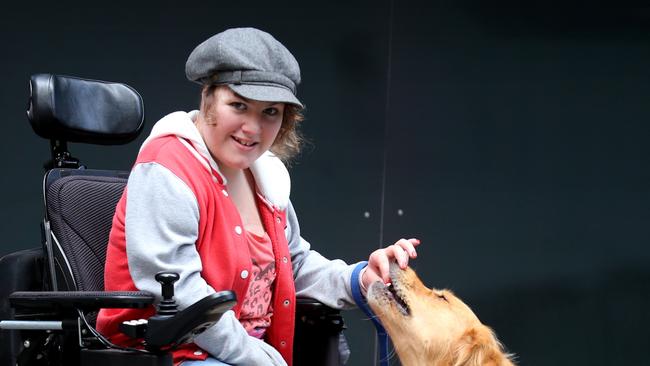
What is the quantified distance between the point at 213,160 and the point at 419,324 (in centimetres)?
70

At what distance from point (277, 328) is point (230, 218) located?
364 mm

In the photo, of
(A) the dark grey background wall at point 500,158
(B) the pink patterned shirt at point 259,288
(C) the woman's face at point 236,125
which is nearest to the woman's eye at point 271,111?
(C) the woman's face at point 236,125

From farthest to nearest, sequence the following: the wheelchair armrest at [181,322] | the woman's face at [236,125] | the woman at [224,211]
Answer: the woman's face at [236,125] → the woman at [224,211] → the wheelchair armrest at [181,322]

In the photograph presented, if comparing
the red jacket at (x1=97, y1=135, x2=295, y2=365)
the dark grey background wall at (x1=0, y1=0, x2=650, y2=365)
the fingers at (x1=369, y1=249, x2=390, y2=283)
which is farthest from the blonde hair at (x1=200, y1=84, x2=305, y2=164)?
the dark grey background wall at (x1=0, y1=0, x2=650, y2=365)

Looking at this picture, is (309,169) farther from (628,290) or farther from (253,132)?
(253,132)

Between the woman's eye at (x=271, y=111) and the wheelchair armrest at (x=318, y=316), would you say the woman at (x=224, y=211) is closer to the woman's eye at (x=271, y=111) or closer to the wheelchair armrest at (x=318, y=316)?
the woman's eye at (x=271, y=111)

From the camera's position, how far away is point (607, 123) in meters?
Answer: 4.12

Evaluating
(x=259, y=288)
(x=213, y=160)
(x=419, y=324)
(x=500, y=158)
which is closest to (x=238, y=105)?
(x=213, y=160)

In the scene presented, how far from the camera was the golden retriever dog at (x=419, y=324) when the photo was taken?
2.25 metres

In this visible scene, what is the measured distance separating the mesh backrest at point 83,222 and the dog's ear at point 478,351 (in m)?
0.92

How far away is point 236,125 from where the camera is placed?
2023mm

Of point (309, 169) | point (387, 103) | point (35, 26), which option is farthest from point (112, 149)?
point (387, 103)

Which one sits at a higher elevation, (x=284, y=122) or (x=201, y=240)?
(x=284, y=122)

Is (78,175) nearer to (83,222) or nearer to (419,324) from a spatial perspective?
(83,222)
